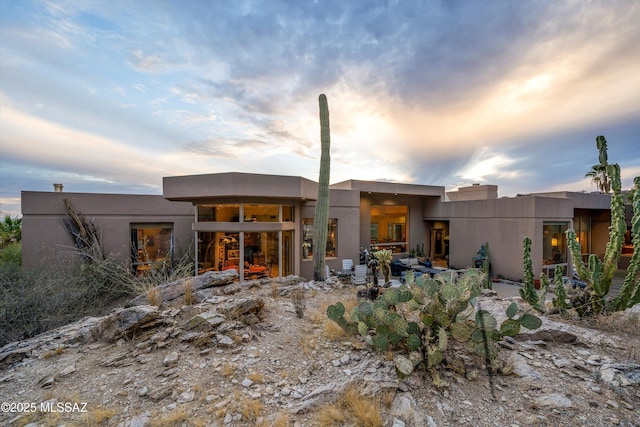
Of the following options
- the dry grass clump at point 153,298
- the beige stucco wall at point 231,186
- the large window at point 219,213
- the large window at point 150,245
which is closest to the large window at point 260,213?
the large window at point 219,213

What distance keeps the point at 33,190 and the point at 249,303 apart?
37.7 ft

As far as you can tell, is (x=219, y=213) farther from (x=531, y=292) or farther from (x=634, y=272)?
(x=634, y=272)

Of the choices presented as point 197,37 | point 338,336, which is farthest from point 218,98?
point 338,336

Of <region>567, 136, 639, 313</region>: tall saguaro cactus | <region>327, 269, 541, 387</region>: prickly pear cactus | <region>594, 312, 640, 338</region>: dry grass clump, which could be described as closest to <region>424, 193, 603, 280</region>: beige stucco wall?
<region>567, 136, 639, 313</region>: tall saguaro cactus

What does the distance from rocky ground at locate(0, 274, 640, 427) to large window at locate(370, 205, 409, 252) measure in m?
10.4

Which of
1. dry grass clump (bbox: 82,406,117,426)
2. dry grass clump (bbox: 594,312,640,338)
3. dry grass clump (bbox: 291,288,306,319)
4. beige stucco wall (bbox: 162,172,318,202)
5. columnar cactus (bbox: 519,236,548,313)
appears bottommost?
dry grass clump (bbox: 82,406,117,426)

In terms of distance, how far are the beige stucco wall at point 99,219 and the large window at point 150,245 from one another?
0.72 ft

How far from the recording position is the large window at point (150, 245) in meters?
11.1

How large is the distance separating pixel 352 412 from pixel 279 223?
23.5ft

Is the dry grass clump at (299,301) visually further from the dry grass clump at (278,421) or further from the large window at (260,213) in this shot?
the large window at (260,213)

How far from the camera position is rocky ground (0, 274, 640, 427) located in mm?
2551

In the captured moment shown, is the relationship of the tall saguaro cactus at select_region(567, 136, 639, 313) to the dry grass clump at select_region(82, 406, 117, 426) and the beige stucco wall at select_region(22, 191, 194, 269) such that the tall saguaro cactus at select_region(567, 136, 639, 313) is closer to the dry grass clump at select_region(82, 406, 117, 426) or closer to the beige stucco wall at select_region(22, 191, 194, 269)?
the dry grass clump at select_region(82, 406, 117, 426)

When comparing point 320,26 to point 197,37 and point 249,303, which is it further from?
point 249,303

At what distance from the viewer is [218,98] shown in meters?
9.44
